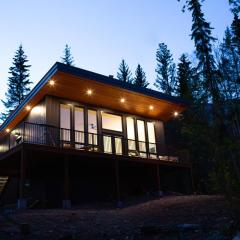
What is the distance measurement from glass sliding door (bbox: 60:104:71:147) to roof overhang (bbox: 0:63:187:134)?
1.86 ft

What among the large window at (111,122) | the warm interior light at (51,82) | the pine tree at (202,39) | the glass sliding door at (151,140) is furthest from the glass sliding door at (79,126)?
the pine tree at (202,39)

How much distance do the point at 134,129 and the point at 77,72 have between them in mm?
5794

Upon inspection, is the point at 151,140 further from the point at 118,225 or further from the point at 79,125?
the point at 118,225

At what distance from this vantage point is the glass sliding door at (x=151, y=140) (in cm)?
2013

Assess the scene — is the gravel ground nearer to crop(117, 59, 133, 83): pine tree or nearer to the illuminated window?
the illuminated window

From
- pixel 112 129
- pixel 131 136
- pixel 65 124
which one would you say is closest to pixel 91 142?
pixel 65 124

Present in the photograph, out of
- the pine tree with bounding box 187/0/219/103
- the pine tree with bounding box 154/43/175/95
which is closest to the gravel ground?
the pine tree with bounding box 187/0/219/103

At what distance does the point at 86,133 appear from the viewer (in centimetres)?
1755

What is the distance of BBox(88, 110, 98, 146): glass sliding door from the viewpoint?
17.7 metres

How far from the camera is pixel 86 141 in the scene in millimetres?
17453

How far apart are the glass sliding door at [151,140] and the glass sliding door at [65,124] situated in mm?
5046

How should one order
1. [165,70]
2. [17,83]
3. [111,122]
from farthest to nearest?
[165,70] < [17,83] < [111,122]

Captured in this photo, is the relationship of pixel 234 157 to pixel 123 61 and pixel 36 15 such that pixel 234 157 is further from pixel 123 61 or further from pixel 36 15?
pixel 123 61

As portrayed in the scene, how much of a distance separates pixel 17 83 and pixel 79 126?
973 inches
